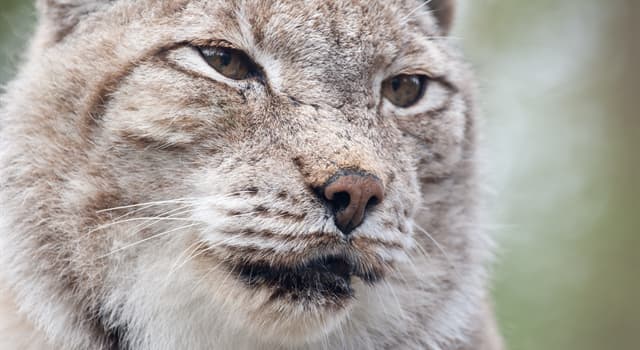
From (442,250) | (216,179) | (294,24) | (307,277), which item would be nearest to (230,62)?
(294,24)

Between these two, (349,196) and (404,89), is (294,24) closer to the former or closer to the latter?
(404,89)

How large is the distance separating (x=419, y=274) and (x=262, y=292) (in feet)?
3.25

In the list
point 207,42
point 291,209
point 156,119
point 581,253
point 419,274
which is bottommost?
point 581,253

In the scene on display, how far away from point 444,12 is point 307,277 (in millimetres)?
2286

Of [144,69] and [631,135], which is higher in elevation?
[144,69]

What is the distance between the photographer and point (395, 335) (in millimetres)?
3955

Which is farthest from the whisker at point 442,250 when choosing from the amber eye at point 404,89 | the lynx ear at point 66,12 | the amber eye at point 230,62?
the lynx ear at point 66,12

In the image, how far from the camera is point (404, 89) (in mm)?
4141

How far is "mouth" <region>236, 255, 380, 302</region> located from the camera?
3219 mm

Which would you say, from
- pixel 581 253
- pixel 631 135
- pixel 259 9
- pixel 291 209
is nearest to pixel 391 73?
pixel 259 9

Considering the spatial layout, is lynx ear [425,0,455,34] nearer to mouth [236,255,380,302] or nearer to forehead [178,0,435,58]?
forehead [178,0,435,58]

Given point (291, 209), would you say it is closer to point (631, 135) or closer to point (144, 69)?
point (144, 69)

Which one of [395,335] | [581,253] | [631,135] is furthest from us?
[581,253]

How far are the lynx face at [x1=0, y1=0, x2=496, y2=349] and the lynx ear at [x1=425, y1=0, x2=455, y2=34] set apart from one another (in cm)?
92
